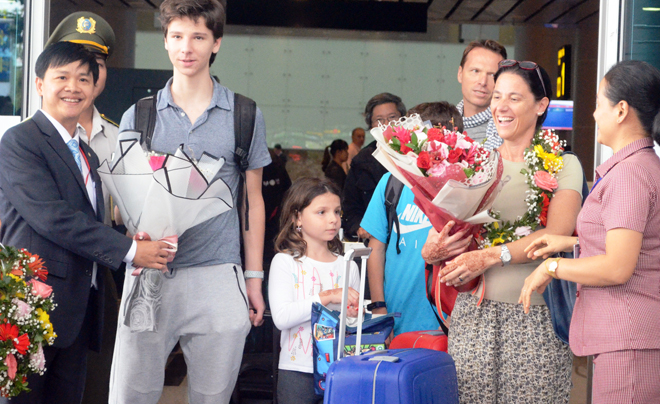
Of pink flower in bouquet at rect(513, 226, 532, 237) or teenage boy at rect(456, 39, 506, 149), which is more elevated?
teenage boy at rect(456, 39, 506, 149)

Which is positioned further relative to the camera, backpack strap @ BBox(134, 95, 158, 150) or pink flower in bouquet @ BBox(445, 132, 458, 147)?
backpack strap @ BBox(134, 95, 158, 150)

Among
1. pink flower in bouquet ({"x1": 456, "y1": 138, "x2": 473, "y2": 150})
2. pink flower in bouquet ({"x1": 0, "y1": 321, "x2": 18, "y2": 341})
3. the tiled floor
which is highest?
pink flower in bouquet ({"x1": 456, "y1": 138, "x2": 473, "y2": 150})

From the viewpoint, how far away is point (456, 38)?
466 inches

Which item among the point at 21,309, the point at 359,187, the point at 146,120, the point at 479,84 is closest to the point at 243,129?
the point at 146,120

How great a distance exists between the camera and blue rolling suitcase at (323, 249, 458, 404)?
196 centimetres

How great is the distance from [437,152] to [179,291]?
3.44ft

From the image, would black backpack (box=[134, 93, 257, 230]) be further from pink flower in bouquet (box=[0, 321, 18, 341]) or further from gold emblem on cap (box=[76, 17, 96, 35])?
gold emblem on cap (box=[76, 17, 96, 35])

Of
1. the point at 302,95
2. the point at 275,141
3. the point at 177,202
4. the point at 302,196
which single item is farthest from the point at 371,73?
the point at 177,202

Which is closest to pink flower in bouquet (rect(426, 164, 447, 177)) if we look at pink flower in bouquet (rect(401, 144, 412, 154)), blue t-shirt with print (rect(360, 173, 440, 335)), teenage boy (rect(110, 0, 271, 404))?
pink flower in bouquet (rect(401, 144, 412, 154))

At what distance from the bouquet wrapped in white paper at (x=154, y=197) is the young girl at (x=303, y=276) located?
0.53 metres

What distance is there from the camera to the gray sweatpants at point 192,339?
2398mm

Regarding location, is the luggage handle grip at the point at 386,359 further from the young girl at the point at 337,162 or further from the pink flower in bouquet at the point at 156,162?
the young girl at the point at 337,162

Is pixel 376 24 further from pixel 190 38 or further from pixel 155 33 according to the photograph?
pixel 190 38

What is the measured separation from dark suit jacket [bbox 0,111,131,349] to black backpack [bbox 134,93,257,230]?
0.93 ft
